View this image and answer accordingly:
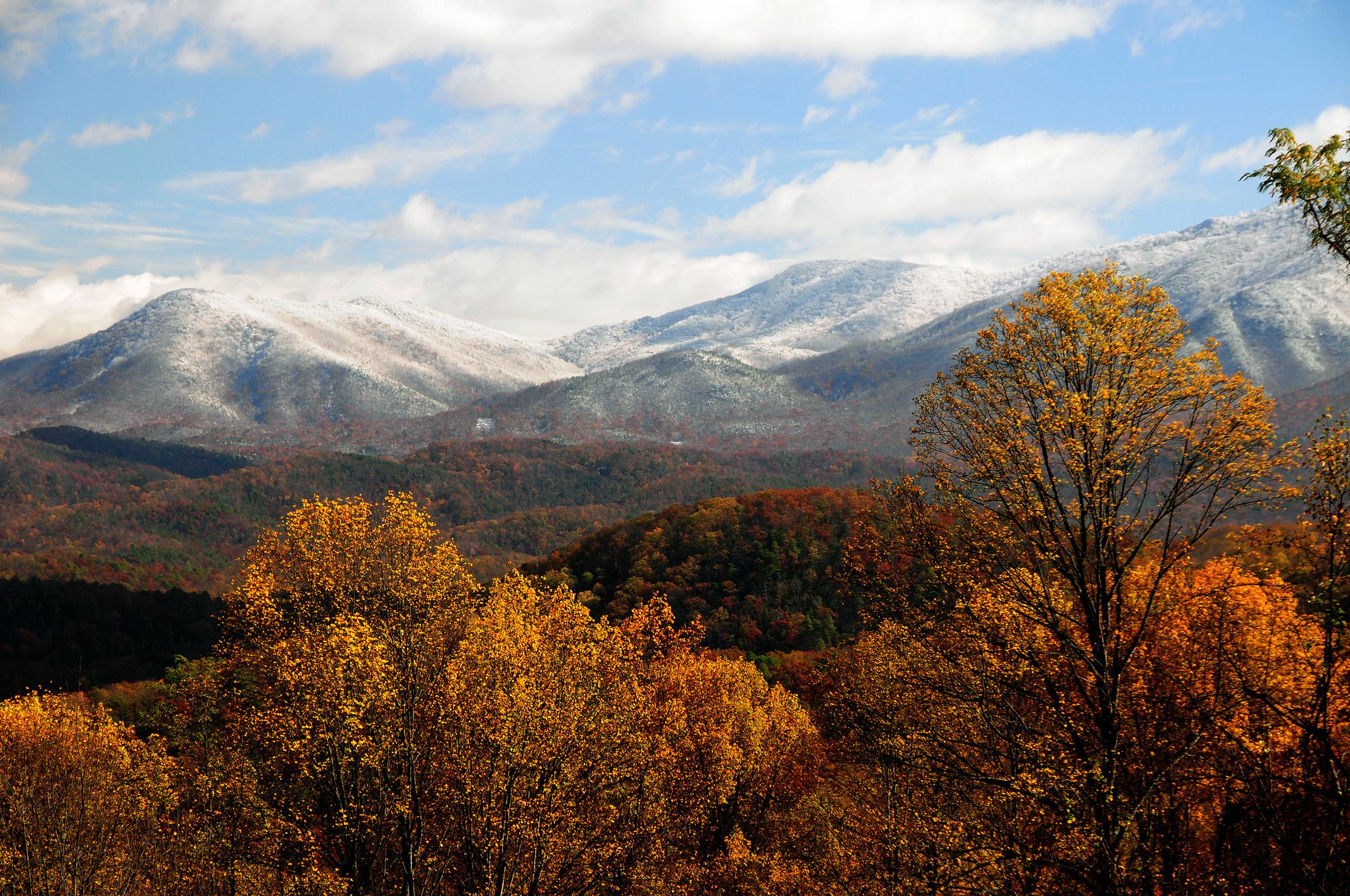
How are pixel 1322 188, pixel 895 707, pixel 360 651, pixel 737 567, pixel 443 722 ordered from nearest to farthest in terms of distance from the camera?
pixel 1322 188
pixel 895 707
pixel 360 651
pixel 443 722
pixel 737 567

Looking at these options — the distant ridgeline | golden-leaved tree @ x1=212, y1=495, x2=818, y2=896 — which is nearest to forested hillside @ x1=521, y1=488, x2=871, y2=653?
the distant ridgeline

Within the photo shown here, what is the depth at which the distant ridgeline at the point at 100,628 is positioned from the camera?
13950cm

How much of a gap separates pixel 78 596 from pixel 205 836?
151204 mm

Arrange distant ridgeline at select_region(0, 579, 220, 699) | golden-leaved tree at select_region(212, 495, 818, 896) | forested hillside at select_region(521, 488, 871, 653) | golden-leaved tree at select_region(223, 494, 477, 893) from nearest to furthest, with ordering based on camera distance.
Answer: golden-leaved tree at select_region(223, 494, 477, 893)
golden-leaved tree at select_region(212, 495, 818, 896)
distant ridgeline at select_region(0, 579, 220, 699)
forested hillside at select_region(521, 488, 871, 653)

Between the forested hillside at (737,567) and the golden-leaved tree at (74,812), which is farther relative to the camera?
the forested hillside at (737,567)

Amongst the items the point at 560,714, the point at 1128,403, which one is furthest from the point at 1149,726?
the point at 560,714

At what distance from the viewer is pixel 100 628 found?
156 m

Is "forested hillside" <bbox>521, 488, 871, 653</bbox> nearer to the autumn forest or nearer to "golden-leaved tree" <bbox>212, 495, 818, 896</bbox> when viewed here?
the autumn forest

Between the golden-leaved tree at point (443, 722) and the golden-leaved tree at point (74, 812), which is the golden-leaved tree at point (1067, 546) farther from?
the golden-leaved tree at point (74, 812)

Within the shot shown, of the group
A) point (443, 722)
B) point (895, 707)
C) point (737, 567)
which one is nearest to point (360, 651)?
point (443, 722)

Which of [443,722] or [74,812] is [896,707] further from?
[74,812]

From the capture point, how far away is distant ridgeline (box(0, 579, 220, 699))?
13950cm

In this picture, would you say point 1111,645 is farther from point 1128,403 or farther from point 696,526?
point 696,526

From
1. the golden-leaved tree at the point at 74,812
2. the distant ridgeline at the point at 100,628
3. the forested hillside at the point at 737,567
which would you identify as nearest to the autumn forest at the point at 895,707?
the golden-leaved tree at the point at 74,812
